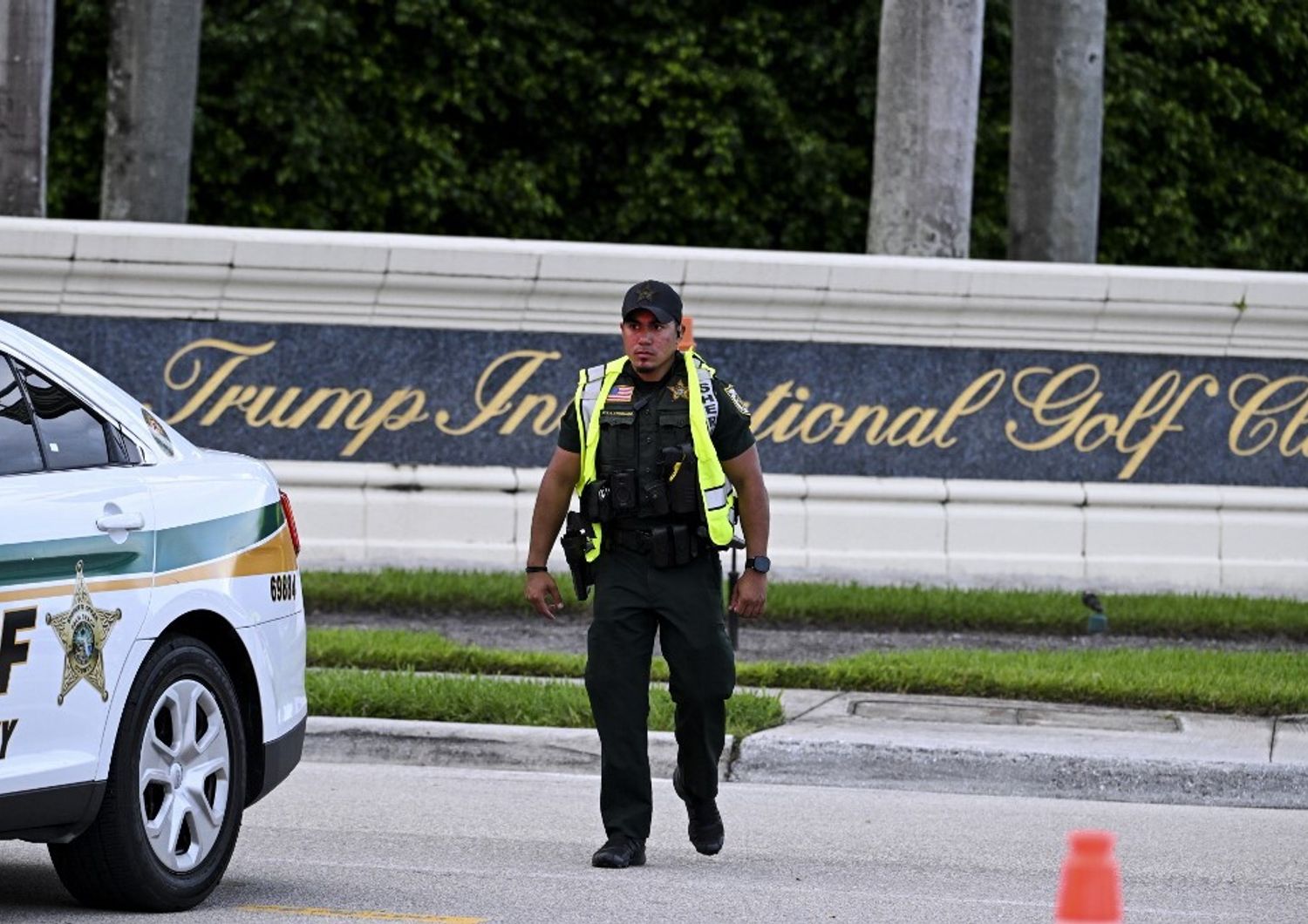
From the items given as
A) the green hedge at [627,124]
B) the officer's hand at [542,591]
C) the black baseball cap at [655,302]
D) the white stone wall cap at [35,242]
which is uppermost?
the green hedge at [627,124]

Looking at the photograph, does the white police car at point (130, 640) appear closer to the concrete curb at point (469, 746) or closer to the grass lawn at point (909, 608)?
the concrete curb at point (469, 746)

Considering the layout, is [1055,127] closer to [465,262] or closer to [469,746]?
[465,262]

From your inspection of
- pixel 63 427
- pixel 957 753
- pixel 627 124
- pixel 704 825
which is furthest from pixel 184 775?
Result: pixel 627 124

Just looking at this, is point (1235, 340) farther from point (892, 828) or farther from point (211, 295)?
point (892, 828)

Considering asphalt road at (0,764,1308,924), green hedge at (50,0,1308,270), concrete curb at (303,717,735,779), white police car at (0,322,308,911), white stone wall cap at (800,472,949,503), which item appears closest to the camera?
white police car at (0,322,308,911)

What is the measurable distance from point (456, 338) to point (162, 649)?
356 inches

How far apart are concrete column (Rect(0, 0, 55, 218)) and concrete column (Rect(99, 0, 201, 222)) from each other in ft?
4.58

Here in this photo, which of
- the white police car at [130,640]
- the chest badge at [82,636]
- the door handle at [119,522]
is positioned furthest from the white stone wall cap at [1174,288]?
the chest badge at [82,636]

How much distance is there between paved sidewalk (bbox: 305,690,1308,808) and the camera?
9727 millimetres

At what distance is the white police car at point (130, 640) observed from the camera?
6223 millimetres

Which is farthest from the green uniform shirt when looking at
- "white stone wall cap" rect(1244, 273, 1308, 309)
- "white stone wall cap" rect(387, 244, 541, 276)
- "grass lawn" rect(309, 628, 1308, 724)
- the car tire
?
"white stone wall cap" rect(1244, 273, 1308, 309)

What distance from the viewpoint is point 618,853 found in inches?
304

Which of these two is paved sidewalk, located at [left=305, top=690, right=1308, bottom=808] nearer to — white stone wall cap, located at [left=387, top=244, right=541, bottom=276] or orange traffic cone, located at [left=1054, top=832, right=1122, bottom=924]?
white stone wall cap, located at [left=387, top=244, right=541, bottom=276]

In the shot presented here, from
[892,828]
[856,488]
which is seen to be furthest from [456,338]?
[892,828]
